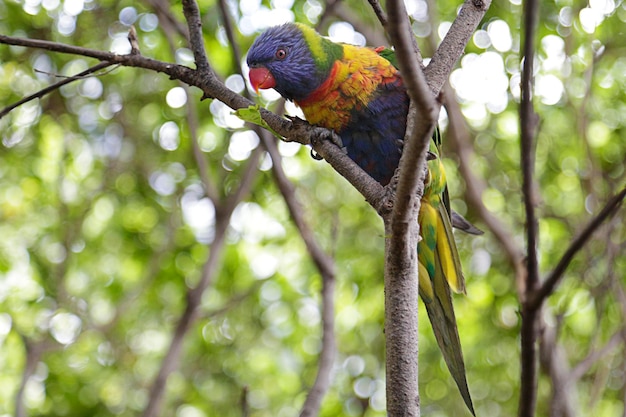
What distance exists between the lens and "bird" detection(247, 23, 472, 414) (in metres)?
1.95

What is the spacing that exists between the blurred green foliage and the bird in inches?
40.1

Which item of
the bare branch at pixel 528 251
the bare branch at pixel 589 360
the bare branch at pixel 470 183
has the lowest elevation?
the bare branch at pixel 589 360

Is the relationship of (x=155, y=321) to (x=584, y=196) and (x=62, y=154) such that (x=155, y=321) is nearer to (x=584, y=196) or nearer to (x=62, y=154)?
(x=62, y=154)

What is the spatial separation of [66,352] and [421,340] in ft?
6.64

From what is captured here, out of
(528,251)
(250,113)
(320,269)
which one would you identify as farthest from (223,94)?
(320,269)

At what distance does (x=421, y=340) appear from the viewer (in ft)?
12.6

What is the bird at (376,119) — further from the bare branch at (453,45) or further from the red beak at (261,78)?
the bare branch at (453,45)

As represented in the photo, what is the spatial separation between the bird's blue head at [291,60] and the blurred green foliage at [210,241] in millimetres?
832

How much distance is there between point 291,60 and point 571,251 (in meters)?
1.26

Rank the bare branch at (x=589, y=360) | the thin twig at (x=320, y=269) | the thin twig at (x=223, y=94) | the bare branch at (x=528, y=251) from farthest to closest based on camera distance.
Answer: the bare branch at (x=589, y=360) → the thin twig at (x=320, y=269) → the thin twig at (x=223, y=94) → the bare branch at (x=528, y=251)

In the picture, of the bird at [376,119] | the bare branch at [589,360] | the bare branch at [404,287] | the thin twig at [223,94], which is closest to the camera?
the bare branch at [404,287]

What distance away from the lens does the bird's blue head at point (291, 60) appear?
6.73 feet

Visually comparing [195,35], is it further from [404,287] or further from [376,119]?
[404,287]

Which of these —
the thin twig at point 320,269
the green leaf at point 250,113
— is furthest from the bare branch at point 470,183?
the green leaf at point 250,113
